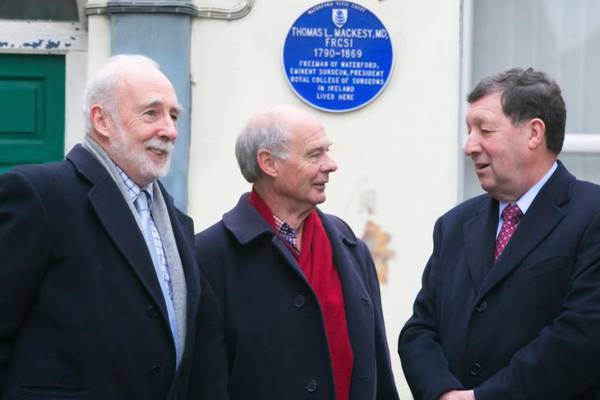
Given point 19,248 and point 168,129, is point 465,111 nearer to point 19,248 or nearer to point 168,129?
point 168,129

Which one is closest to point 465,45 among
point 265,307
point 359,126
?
point 359,126

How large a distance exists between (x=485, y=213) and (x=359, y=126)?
6.60 ft

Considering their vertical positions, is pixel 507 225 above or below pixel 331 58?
below

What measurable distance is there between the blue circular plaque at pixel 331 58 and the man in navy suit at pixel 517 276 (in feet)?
6.54

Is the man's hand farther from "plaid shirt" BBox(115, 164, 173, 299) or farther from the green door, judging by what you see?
the green door

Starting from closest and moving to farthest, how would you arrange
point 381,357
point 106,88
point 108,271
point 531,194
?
point 108,271 < point 106,88 < point 531,194 < point 381,357

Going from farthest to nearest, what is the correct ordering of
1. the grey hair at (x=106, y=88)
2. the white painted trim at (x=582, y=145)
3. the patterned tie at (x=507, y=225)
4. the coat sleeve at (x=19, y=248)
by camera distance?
the white painted trim at (x=582, y=145), the patterned tie at (x=507, y=225), the grey hair at (x=106, y=88), the coat sleeve at (x=19, y=248)

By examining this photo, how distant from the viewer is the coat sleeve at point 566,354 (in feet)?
13.3

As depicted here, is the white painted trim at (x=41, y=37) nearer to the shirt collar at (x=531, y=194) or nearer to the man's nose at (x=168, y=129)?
the man's nose at (x=168, y=129)

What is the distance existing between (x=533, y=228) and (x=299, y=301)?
81 cm

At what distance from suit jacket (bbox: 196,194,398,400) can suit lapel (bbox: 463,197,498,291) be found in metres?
0.41

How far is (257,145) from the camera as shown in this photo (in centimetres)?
451

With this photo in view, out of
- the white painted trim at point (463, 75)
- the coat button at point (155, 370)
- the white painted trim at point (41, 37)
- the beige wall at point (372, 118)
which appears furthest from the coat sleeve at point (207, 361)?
the white painted trim at point (41, 37)

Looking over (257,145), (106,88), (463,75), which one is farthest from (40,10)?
(106,88)
